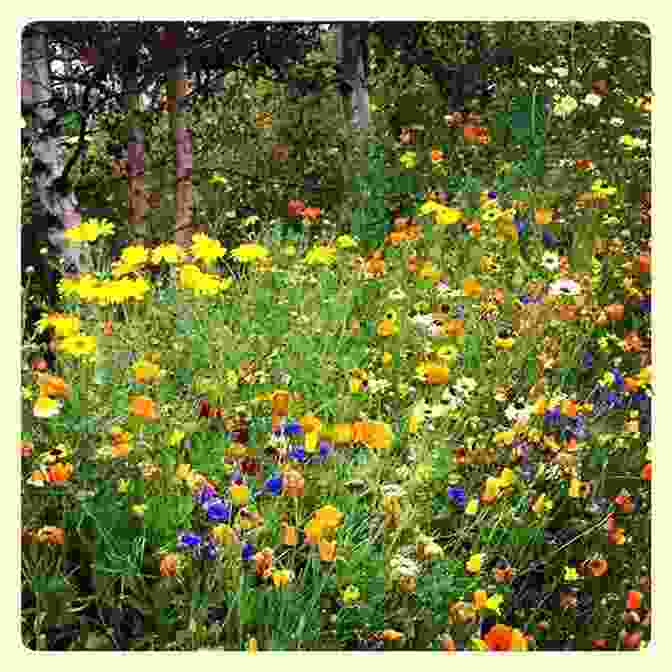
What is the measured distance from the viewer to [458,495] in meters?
2.50

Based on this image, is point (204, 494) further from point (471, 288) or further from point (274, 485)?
point (471, 288)

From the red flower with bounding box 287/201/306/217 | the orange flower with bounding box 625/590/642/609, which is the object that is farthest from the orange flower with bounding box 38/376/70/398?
the red flower with bounding box 287/201/306/217

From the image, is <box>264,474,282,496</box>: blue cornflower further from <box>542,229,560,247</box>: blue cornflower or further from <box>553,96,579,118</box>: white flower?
<box>553,96,579,118</box>: white flower

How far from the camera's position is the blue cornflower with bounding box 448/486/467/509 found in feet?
8.13

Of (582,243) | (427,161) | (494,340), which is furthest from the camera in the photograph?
(427,161)

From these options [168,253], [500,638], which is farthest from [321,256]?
[500,638]

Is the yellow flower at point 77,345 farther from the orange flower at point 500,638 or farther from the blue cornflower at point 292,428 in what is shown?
the orange flower at point 500,638

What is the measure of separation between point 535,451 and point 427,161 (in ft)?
7.44

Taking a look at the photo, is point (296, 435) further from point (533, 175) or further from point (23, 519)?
point (533, 175)

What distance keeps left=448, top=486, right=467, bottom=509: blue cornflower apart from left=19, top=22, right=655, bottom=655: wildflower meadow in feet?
0.04

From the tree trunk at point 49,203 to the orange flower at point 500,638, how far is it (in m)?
2.00

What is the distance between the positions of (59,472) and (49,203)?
149 cm

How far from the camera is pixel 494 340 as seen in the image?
10.5 ft

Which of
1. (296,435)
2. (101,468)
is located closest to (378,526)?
(296,435)
